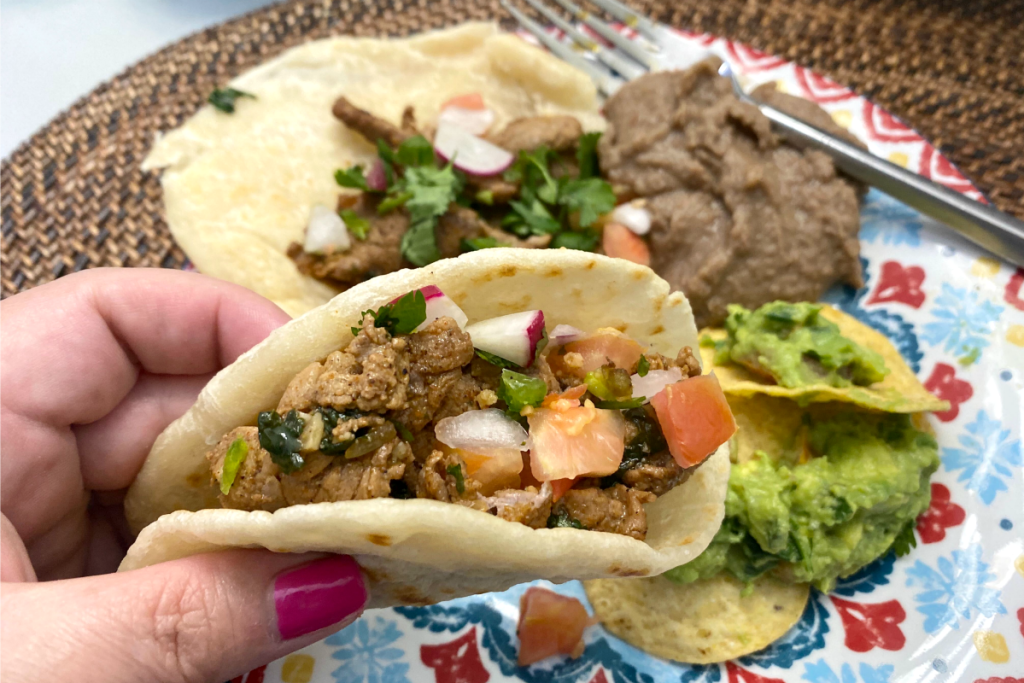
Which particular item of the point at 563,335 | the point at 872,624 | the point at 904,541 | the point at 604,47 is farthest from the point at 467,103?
the point at 872,624

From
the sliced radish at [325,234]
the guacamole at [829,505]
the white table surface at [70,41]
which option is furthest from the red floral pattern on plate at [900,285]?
the white table surface at [70,41]

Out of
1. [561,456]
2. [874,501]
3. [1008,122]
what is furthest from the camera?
[1008,122]

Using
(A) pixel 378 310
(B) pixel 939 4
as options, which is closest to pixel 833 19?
(B) pixel 939 4

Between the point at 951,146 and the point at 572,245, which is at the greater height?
the point at 951,146

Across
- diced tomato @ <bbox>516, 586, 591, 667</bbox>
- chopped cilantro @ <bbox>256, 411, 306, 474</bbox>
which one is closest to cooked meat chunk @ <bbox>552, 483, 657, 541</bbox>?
chopped cilantro @ <bbox>256, 411, 306, 474</bbox>

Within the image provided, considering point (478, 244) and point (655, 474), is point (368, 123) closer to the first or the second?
point (478, 244)

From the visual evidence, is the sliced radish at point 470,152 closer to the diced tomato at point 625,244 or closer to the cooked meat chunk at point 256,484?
the diced tomato at point 625,244

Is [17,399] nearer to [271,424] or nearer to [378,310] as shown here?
[271,424]

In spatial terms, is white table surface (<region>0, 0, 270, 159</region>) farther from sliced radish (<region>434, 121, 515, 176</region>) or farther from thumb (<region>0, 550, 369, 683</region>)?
thumb (<region>0, 550, 369, 683</region>)
